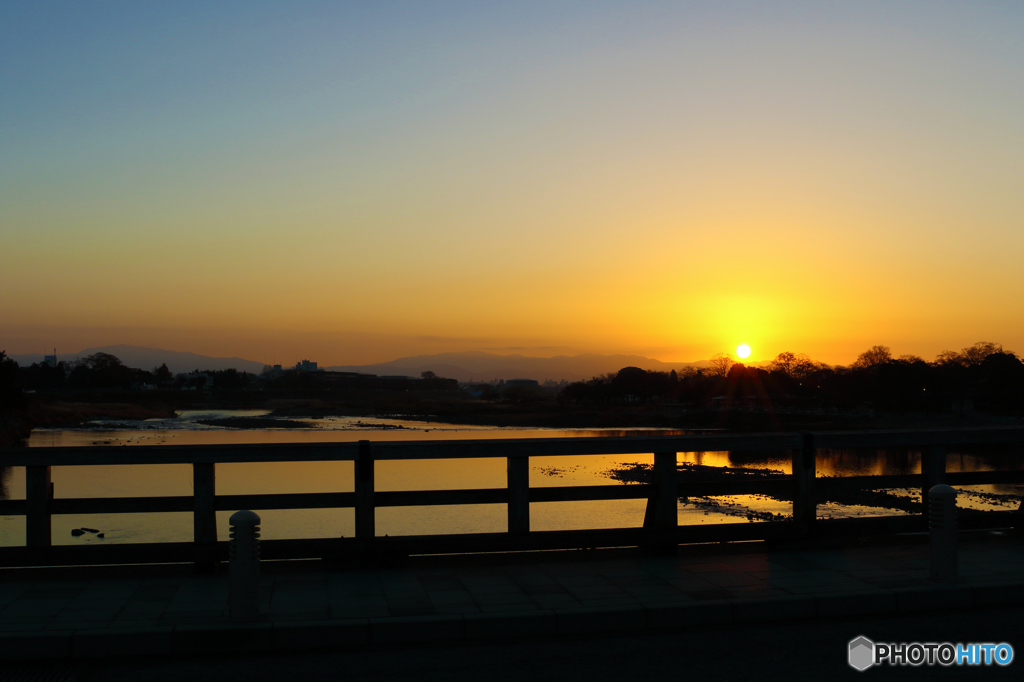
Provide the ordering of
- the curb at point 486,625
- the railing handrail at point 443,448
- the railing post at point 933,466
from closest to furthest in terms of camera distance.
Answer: the curb at point 486,625 < the railing handrail at point 443,448 < the railing post at point 933,466

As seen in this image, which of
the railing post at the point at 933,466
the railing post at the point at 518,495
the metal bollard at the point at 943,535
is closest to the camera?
the metal bollard at the point at 943,535

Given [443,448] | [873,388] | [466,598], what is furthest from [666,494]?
[873,388]

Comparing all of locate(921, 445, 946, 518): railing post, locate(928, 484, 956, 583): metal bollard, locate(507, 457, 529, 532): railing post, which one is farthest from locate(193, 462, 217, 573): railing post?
locate(921, 445, 946, 518): railing post

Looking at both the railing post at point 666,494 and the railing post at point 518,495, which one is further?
the railing post at point 666,494

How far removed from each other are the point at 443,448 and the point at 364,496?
937 mm

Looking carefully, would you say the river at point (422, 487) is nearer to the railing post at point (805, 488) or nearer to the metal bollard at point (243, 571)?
the metal bollard at point (243, 571)

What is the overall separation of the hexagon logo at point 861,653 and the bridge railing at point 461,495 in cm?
237

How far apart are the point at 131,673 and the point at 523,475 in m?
4.08

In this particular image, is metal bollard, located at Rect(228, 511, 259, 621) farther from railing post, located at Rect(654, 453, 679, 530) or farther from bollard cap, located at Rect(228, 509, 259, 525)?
railing post, located at Rect(654, 453, 679, 530)

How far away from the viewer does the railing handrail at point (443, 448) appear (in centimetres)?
771

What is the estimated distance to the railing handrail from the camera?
7715 mm

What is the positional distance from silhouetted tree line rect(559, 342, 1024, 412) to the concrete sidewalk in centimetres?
9664

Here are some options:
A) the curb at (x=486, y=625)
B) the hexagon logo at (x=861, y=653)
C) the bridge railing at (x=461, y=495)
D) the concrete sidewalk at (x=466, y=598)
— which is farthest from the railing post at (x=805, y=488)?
the hexagon logo at (x=861, y=653)

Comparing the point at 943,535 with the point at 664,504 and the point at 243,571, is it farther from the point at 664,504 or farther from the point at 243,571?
the point at 243,571
